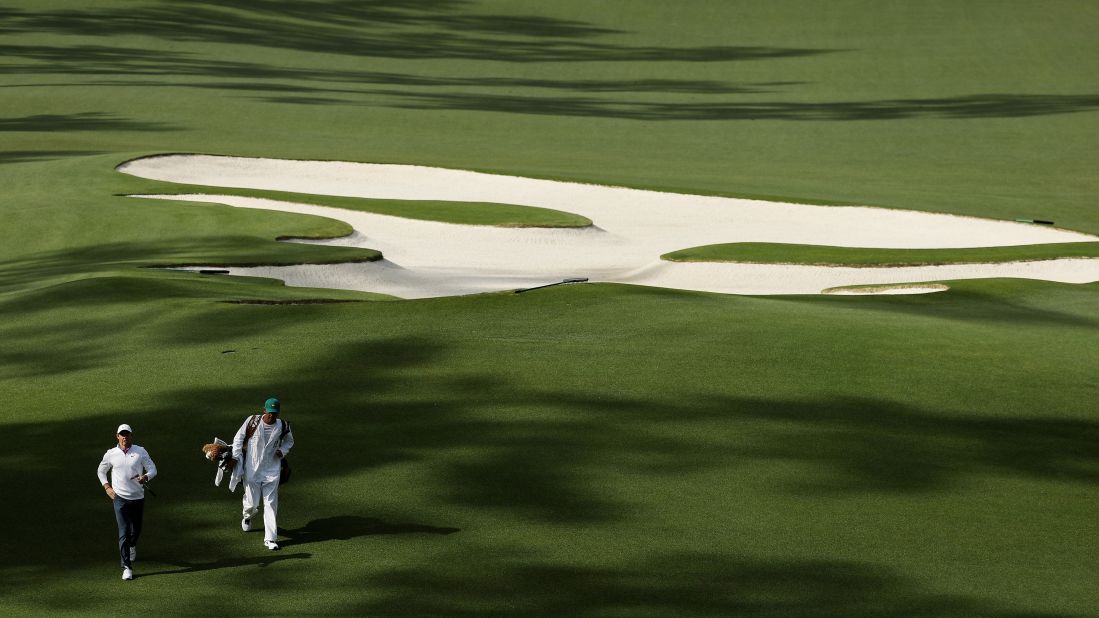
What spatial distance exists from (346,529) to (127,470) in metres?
1.77

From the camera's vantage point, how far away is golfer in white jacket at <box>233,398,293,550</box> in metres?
11.4

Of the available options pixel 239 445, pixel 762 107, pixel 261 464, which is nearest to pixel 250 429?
pixel 239 445

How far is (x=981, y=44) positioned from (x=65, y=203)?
63.2m

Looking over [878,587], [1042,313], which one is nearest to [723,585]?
[878,587]

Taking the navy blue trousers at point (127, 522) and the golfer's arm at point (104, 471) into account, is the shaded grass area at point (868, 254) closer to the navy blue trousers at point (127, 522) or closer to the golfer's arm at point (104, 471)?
the golfer's arm at point (104, 471)

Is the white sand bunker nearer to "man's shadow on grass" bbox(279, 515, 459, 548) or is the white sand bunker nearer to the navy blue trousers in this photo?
"man's shadow on grass" bbox(279, 515, 459, 548)

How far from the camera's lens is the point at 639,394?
15.5 metres

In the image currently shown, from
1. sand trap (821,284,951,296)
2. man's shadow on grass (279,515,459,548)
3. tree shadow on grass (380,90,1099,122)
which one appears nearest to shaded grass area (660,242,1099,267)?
sand trap (821,284,951,296)

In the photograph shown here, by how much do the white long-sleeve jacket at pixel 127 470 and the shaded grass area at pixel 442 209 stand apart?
72.0 ft

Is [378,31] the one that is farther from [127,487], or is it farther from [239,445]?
[127,487]

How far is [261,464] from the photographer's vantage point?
37.7 ft

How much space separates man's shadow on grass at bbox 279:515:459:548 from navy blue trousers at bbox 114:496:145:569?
1116 mm

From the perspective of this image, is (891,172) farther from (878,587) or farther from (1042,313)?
(878,587)

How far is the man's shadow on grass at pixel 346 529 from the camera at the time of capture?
37.4 feet
